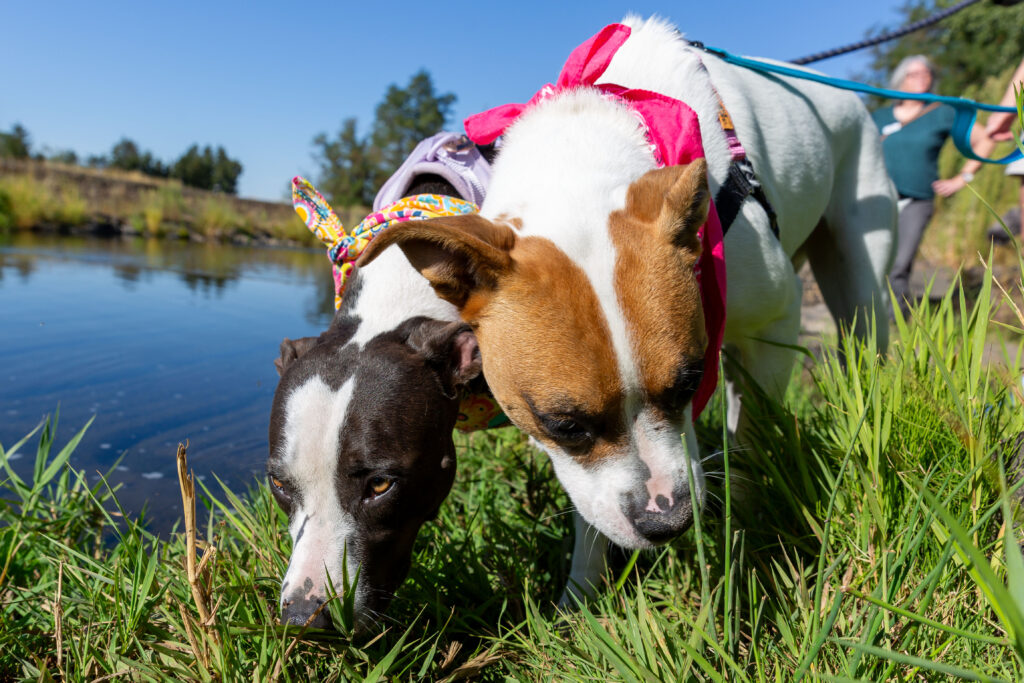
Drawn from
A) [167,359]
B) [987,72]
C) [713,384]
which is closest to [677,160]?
[713,384]

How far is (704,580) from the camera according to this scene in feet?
4.48

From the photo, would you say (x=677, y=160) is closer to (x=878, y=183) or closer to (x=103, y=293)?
(x=878, y=183)

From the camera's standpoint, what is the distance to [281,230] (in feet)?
83.3

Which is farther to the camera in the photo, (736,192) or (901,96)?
(901,96)

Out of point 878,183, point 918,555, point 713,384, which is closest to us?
point 918,555

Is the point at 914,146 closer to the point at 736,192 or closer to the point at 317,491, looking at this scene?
the point at 736,192

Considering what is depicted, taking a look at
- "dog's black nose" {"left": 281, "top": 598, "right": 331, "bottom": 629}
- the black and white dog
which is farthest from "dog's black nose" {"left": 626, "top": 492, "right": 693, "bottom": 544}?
"dog's black nose" {"left": 281, "top": 598, "right": 331, "bottom": 629}

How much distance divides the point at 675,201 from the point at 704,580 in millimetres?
930

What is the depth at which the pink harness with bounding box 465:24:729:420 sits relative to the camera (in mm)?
1931

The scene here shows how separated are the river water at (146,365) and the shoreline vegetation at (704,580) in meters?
0.90

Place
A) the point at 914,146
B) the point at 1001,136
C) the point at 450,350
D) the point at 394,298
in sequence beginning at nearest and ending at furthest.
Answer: the point at 450,350, the point at 394,298, the point at 1001,136, the point at 914,146

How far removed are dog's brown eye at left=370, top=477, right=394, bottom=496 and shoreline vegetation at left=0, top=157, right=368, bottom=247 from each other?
1586 centimetres

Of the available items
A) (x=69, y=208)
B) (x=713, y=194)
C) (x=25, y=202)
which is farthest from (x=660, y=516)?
(x=69, y=208)

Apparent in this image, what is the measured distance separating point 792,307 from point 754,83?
1.05m
